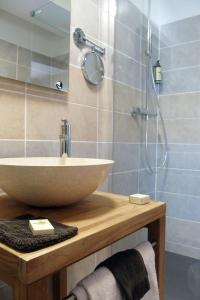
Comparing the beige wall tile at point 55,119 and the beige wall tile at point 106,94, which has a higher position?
the beige wall tile at point 106,94

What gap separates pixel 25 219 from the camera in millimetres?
634

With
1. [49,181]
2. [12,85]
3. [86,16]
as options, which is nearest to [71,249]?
[49,181]

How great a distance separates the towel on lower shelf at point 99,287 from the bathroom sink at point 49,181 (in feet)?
0.70

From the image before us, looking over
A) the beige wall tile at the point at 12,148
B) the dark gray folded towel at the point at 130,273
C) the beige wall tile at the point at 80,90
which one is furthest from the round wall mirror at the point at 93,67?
the dark gray folded towel at the point at 130,273

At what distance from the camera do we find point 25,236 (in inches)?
20.1

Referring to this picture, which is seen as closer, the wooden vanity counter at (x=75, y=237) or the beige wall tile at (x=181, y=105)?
the wooden vanity counter at (x=75, y=237)

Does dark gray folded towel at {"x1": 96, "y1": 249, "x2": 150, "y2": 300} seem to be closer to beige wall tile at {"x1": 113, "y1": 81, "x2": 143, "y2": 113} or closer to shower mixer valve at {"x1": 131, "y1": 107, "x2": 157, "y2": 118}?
beige wall tile at {"x1": 113, "y1": 81, "x2": 143, "y2": 113}

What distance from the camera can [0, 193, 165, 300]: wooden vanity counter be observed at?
0.46m

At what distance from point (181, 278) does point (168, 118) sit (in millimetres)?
1135

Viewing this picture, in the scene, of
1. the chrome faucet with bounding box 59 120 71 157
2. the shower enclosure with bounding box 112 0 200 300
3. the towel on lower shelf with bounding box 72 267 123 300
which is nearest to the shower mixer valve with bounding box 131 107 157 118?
the shower enclosure with bounding box 112 0 200 300

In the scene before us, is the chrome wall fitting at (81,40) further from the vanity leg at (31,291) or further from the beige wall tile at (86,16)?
the vanity leg at (31,291)

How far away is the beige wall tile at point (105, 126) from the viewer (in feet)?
4.73

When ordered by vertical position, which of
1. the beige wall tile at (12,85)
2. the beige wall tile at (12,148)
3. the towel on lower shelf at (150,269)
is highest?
the beige wall tile at (12,85)

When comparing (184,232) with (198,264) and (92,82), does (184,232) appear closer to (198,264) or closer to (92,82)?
(198,264)
